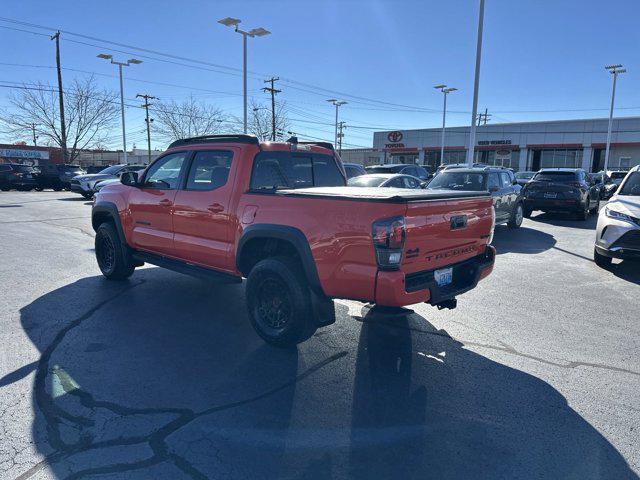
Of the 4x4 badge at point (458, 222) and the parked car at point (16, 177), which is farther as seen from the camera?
the parked car at point (16, 177)

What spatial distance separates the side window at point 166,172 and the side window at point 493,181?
25.3 ft

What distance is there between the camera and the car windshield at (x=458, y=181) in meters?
10.9

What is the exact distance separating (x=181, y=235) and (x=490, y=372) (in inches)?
144

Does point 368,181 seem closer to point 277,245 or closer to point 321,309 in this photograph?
point 277,245

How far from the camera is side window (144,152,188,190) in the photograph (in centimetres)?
561

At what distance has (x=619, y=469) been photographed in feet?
8.66

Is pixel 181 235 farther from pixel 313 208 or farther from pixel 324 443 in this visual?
pixel 324 443

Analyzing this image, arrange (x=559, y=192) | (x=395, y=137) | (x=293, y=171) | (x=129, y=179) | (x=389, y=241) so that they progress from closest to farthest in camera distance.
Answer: (x=389, y=241)
(x=293, y=171)
(x=129, y=179)
(x=559, y=192)
(x=395, y=137)

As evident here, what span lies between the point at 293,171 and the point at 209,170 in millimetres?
952

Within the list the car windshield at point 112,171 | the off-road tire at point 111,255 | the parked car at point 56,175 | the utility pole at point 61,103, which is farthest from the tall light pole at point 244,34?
the utility pole at point 61,103

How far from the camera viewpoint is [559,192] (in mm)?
13992

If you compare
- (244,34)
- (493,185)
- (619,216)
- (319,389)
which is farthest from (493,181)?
(244,34)

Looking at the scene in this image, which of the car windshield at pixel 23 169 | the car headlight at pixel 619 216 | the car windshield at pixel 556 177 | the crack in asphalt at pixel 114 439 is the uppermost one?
the car windshield at pixel 556 177

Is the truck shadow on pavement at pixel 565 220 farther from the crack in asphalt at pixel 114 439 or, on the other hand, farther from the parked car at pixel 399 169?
the crack in asphalt at pixel 114 439
